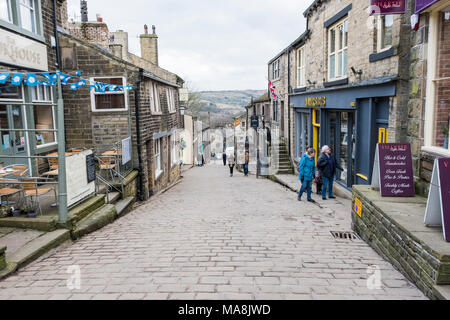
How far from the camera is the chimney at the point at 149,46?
20812mm

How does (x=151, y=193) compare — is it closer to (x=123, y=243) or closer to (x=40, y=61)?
(x=40, y=61)

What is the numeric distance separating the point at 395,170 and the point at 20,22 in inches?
361

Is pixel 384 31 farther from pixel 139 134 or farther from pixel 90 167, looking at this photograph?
Answer: pixel 139 134

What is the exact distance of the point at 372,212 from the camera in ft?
19.0

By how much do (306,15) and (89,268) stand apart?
14223 millimetres

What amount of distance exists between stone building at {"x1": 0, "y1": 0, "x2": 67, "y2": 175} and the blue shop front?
310 inches

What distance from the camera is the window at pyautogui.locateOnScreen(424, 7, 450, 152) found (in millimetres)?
5820

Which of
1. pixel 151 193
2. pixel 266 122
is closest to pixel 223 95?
pixel 266 122

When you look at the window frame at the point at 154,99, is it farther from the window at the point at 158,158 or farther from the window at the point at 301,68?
the window at the point at 301,68

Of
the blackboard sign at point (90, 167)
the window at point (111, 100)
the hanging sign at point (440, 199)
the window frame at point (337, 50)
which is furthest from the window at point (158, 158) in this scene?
the hanging sign at point (440, 199)

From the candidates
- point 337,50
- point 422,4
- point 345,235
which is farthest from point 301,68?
point 345,235

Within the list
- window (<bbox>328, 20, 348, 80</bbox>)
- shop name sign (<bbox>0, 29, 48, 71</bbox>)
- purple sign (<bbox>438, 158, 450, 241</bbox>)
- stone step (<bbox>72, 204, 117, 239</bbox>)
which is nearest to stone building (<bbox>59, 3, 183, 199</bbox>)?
shop name sign (<bbox>0, 29, 48, 71</bbox>)

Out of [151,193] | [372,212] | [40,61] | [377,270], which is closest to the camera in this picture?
[377,270]
